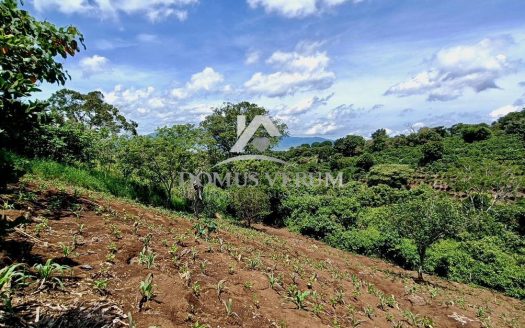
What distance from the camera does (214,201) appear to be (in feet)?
91.1

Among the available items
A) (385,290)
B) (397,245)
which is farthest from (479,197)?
(385,290)

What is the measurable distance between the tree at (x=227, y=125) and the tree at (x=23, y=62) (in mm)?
31630

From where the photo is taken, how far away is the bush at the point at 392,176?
147 ft

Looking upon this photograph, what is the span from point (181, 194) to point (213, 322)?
21.1 m

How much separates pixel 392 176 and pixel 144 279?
44.0 meters

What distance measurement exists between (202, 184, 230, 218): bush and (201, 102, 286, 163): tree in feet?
22.8

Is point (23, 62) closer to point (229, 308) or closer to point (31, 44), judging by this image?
point (31, 44)

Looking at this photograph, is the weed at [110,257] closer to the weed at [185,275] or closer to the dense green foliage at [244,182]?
the weed at [185,275]

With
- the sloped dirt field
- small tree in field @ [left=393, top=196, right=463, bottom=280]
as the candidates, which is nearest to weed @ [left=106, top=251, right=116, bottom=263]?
the sloped dirt field

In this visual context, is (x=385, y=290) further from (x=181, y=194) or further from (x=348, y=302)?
(x=181, y=194)

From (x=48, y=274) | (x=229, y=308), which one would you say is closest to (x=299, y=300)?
(x=229, y=308)

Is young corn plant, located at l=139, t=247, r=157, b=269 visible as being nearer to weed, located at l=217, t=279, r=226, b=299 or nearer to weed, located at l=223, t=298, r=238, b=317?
weed, located at l=217, t=279, r=226, b=299

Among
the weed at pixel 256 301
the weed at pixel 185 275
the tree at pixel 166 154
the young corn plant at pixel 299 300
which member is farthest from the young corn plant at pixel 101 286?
the tree at pixel 166 154

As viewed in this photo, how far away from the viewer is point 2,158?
249 cm
